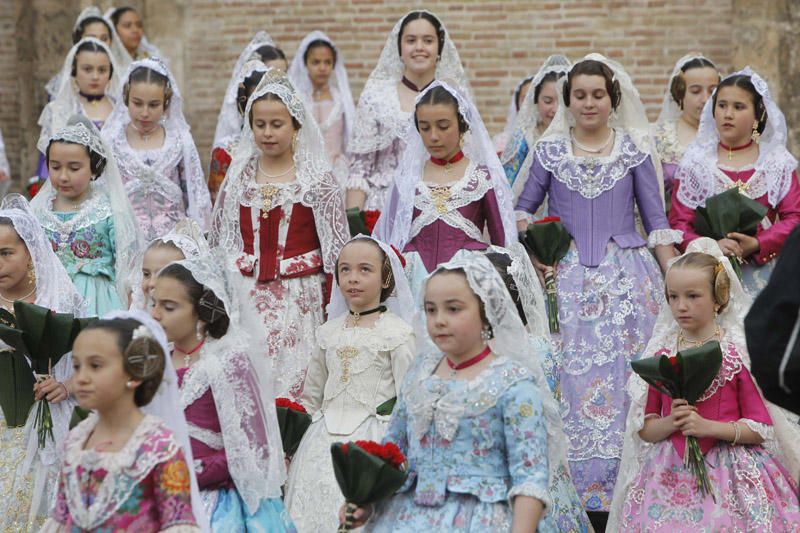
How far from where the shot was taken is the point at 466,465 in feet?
18.0

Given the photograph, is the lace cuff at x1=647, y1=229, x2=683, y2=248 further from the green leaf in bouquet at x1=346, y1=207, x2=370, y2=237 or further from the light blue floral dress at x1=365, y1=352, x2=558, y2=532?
the light blue floral dress at x1=365, y1=352, x2=558, y2=532

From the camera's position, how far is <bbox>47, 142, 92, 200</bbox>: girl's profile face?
8.62 m

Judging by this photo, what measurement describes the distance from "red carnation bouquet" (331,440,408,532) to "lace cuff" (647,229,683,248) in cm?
337

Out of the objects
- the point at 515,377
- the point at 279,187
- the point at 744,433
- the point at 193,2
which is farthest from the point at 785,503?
the point at 193,2

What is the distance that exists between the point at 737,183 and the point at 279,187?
2.67 meters

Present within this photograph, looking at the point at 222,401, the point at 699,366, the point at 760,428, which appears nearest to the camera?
the point at 222,401

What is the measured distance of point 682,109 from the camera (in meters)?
10.5

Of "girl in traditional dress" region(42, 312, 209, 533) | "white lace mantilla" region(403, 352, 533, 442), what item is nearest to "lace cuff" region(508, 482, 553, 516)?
"white lace mantilla" region(403, 352, 533, 442)

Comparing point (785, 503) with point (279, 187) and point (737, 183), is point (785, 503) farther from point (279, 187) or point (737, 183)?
point (279, 187)

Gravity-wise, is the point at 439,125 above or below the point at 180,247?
above

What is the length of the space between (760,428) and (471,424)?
1.65 m

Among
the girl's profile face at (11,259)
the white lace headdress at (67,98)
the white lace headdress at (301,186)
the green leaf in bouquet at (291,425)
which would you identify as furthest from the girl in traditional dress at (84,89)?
the green leaf in bouquet at (291,425)

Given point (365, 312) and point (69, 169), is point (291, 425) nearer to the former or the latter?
point (365, 312)

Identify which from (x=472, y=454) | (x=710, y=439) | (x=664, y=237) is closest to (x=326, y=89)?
(x=664, y=237)
